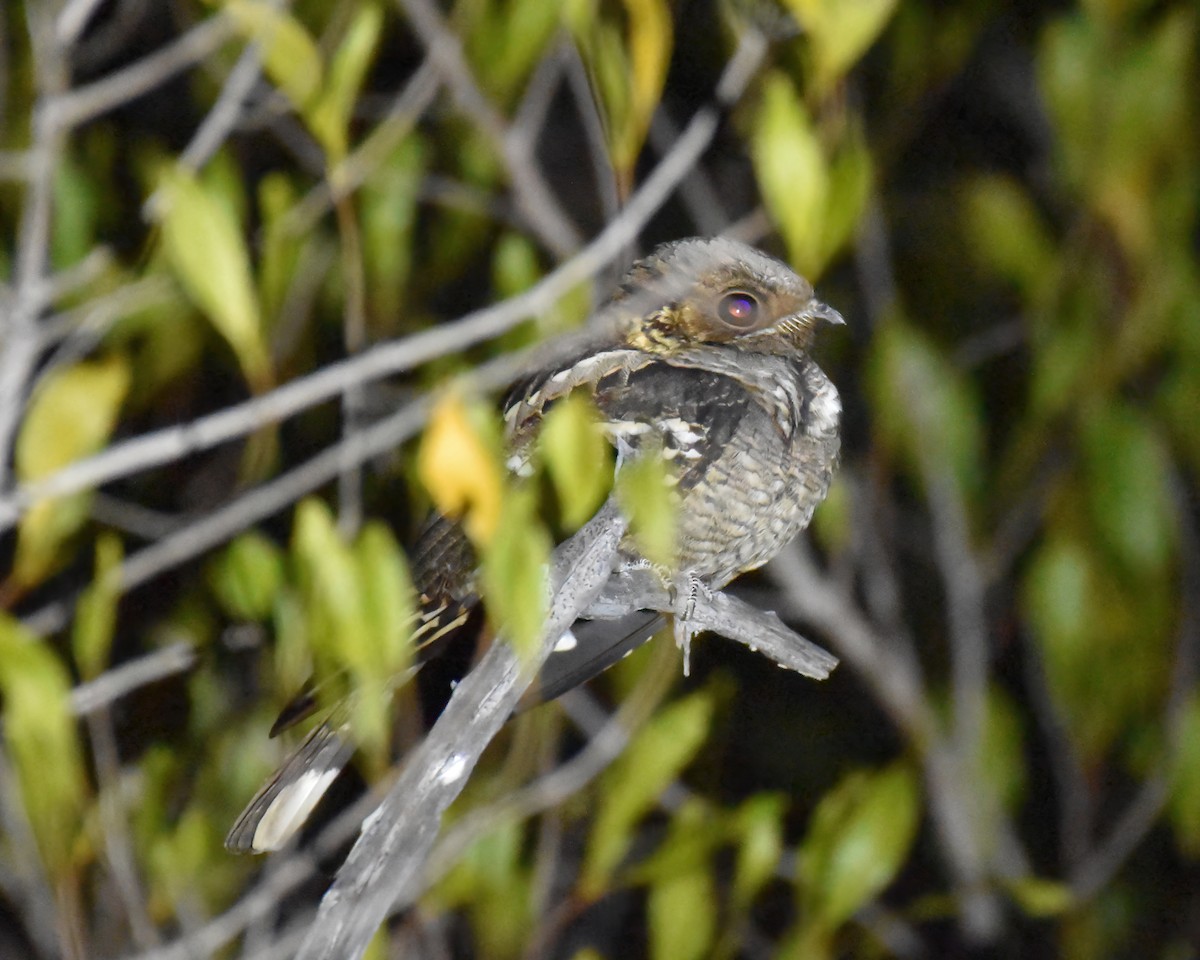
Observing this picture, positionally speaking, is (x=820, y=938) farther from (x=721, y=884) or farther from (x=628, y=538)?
(x=721, y=884)

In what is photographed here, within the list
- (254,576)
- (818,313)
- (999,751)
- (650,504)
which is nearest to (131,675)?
(254,576)

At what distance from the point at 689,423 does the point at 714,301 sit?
0.47ft

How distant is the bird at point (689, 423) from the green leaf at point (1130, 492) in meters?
0.71

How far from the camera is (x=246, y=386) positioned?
196 cm

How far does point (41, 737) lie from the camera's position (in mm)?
937

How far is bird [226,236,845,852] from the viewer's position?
35.8 inches

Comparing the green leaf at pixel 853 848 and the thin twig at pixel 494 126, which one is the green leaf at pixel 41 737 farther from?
the thin twig at pixel 494 126

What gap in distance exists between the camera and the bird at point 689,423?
0.91 metres

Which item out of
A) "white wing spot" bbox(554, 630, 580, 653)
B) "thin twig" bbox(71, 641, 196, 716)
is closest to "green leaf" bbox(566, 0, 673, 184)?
"white wing spot" bbox(554, 630, 580, 653)

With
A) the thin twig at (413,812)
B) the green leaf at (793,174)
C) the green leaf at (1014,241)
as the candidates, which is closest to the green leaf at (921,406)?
the green leaf at (1014,241)

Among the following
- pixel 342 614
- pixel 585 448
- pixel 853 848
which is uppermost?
pixel 585 448

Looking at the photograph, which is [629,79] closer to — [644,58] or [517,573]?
[644,58]

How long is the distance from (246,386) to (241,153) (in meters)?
0.35

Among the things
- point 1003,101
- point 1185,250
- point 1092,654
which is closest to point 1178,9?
point 1185,250
